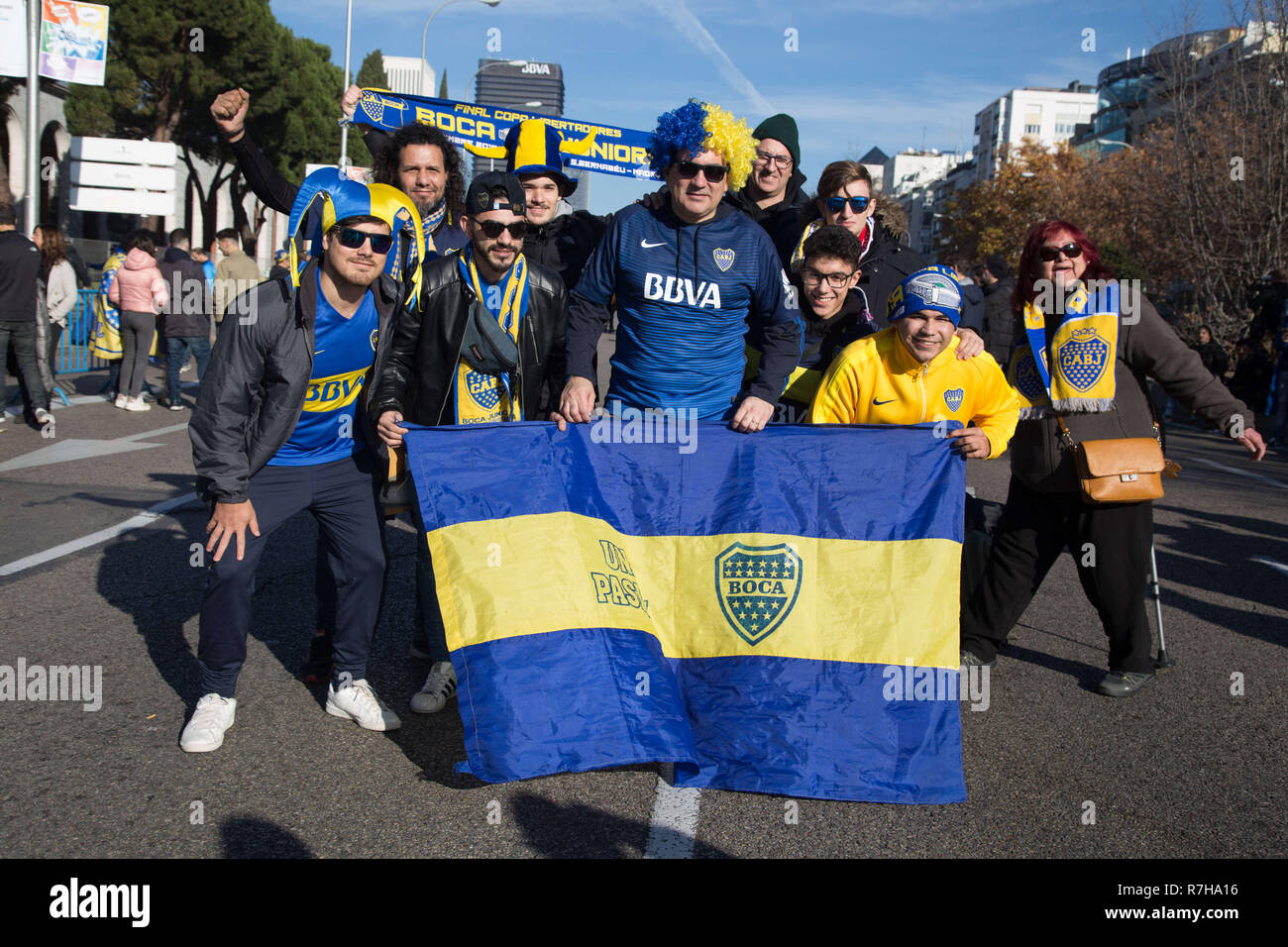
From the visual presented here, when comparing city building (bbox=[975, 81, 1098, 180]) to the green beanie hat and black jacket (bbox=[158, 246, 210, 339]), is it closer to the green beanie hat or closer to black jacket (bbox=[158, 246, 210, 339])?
black jacket (bbox=[158, 246, 210, 339])

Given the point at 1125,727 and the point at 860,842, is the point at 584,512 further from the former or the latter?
the point at 1125,727

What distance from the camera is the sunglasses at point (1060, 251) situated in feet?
15.4

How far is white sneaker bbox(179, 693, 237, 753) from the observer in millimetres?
3885

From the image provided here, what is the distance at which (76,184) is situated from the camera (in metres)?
20.1

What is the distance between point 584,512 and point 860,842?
1.52 m

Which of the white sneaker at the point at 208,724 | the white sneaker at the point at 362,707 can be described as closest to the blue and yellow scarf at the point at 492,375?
the white sneaker at the point at 362,707

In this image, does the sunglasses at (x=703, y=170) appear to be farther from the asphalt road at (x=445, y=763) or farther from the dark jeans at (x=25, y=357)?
the dark jeans at (x=25, y=357)

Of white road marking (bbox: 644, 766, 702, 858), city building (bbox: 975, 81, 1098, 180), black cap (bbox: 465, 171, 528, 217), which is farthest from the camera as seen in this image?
city building (bbox: 975, 81, 1098, 180)

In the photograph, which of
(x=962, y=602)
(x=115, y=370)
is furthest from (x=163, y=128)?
(x=962, y=602)

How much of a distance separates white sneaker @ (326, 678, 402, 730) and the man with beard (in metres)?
0.20

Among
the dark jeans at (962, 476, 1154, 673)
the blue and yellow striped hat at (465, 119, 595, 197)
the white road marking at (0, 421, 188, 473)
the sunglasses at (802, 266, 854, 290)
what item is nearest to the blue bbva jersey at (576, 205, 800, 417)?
the sunglasses at (802, 266, 854, 290)

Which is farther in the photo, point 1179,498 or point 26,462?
point 1179,498

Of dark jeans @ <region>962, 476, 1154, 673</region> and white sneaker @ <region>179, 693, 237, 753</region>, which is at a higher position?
dark jeans @ <region>962, 476, 1154, 673</region>

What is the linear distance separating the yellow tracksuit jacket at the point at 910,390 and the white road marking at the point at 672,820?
164 centimetres
